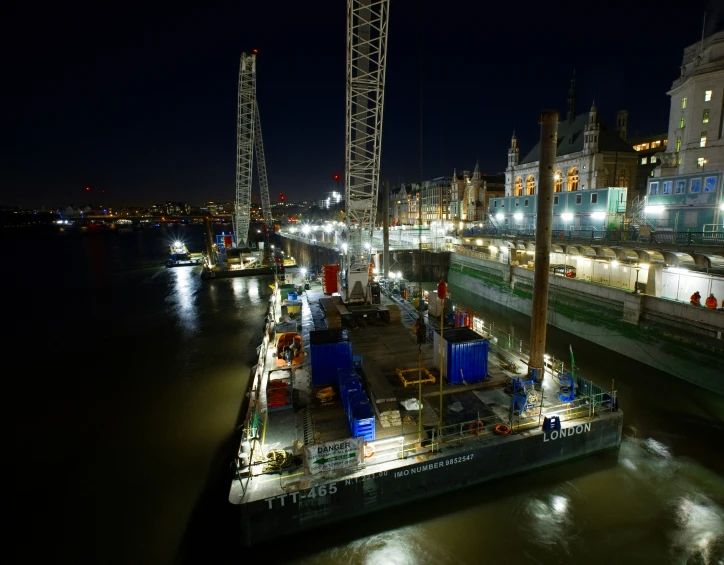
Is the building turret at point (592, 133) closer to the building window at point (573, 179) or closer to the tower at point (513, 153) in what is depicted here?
the building window at point (573, 179)

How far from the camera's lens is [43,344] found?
34.2 m

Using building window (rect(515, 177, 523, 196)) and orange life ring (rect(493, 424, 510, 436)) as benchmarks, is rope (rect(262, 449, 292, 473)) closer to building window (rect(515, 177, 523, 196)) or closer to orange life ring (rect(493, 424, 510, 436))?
orange life ring (rect(493, 424, 510, 436))

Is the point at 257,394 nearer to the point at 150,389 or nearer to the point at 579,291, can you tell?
the point at 150,389

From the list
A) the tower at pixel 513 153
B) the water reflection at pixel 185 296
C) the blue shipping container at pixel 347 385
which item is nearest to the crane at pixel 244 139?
the water reflection at pixel 185 296

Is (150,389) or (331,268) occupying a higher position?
(331,268)

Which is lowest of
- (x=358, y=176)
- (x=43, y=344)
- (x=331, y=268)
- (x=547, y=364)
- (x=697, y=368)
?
(x=43, y=344)

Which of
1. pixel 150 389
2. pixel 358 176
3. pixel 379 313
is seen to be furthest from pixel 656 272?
pixel 150 389

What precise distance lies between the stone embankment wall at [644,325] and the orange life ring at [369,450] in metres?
21.0

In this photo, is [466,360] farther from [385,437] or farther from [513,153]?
[513,153]

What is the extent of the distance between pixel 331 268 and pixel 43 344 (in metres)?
27.2

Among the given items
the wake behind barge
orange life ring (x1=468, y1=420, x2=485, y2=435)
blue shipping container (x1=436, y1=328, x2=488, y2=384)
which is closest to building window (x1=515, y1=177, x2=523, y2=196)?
the wake behind barge

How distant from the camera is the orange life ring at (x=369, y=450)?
1251cm

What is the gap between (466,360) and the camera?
56.1 feet

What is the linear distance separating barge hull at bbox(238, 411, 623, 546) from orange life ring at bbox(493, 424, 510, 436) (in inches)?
8.3
